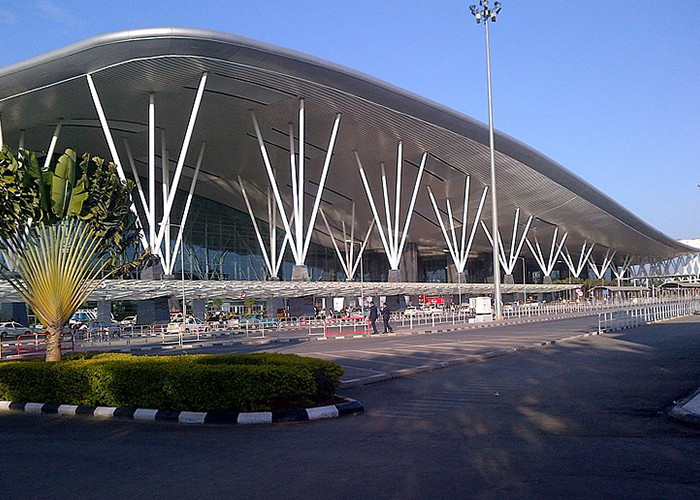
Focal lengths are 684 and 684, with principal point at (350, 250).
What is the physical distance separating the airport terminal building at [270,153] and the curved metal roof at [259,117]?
10 centimetres

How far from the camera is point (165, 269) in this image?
38219 millimetres

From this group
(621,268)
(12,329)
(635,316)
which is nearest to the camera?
(635,316)

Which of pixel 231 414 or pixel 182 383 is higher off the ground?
pixel 182 383

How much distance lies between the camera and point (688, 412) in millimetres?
8945

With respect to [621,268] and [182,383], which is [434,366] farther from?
[621,268]

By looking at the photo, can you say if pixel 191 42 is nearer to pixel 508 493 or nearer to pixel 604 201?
pixel 508 493

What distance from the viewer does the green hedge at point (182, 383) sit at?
10.4 metres

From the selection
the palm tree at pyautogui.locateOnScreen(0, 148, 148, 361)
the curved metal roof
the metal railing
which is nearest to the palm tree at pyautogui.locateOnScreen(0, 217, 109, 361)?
the palm tree at pyautogui.locateOnScreen(0, 148, 148, 361)

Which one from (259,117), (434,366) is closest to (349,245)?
(259,117)

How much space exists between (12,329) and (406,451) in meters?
39.3

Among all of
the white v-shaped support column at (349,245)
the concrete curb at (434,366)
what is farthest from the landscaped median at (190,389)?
the white v-shaped support column at (349,245)

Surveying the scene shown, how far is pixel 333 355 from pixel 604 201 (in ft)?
174

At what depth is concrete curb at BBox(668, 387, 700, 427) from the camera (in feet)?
28.5

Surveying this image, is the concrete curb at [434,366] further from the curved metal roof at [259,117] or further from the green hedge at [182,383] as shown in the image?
the curved metal roof at [259,117]
